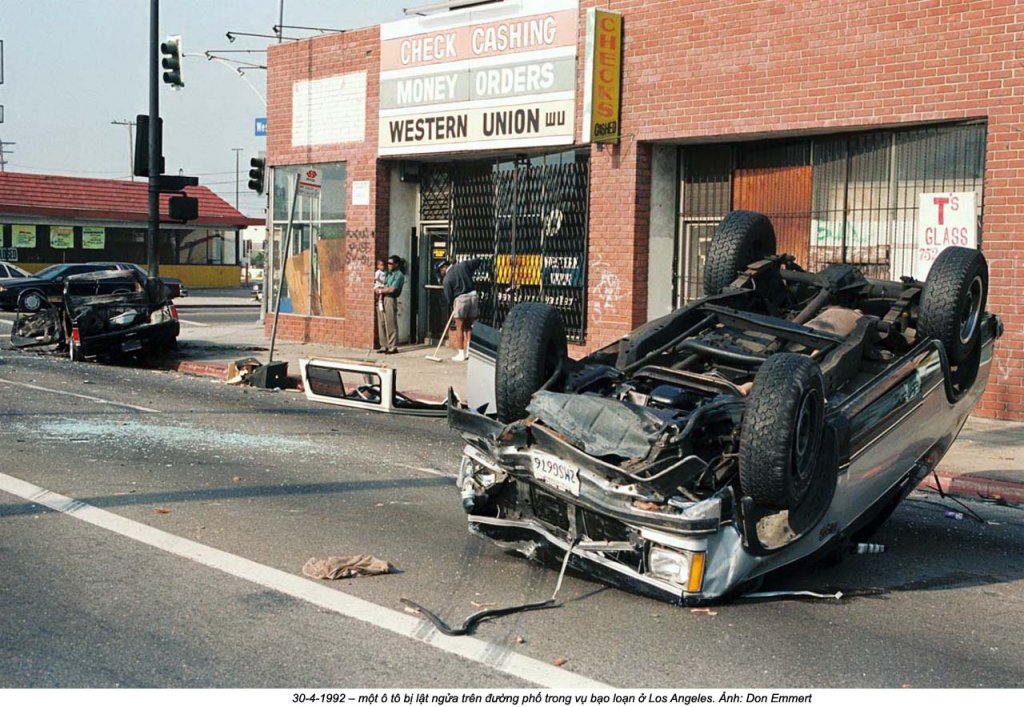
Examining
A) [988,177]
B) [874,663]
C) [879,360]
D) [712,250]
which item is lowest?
[874,663]

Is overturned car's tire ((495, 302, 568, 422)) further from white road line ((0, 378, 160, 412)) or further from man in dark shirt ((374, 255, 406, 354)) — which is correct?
man in dark shirt ((374, 255, 406, 354))

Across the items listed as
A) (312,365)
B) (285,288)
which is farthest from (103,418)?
(285,288)

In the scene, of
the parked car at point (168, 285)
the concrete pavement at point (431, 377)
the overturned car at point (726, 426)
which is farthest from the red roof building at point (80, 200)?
the overturned car at point (726, 426)

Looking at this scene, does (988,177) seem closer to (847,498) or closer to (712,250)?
(712,250)

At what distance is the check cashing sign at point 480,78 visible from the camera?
694 inches

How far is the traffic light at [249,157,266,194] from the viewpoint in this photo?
26.0 metres

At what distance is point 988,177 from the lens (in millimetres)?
13133

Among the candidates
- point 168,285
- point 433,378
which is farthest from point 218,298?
point 433,378

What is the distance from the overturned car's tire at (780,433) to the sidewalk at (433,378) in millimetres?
4662

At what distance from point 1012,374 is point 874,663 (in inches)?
344

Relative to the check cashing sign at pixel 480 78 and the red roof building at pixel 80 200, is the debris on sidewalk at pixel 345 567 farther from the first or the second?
the red roof building at pixel 80 200

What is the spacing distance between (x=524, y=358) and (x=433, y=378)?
34.3 feet

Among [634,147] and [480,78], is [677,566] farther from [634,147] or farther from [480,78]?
[480,78]

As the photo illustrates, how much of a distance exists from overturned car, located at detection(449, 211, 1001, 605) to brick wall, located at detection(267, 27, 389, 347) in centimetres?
1327
